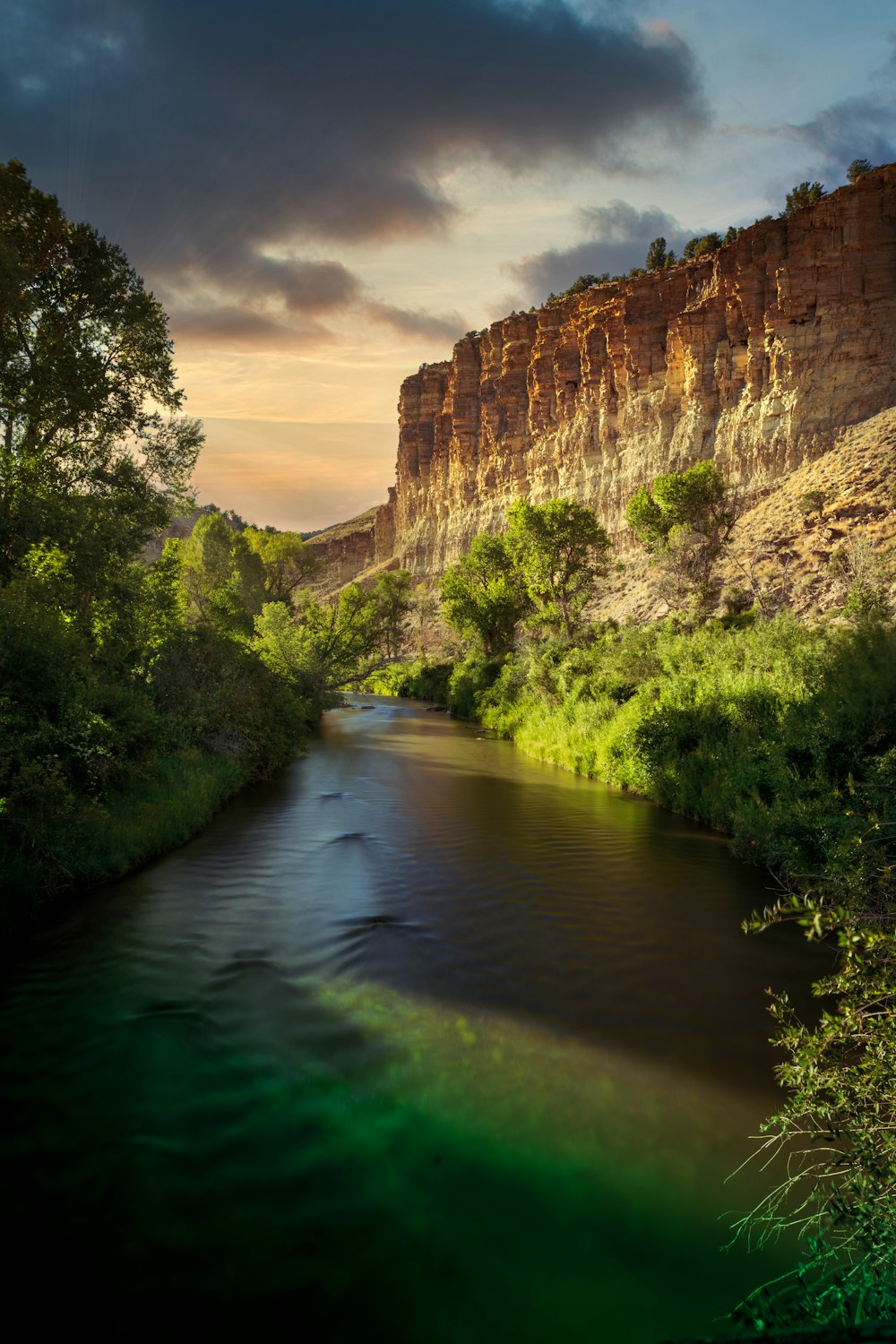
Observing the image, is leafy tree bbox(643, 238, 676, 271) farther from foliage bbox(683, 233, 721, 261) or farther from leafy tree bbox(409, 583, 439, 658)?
leafy tree bbox(409, 583, 439, 658)

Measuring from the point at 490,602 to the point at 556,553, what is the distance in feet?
19.3

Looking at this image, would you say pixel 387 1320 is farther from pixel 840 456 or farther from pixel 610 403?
pixel 610 403

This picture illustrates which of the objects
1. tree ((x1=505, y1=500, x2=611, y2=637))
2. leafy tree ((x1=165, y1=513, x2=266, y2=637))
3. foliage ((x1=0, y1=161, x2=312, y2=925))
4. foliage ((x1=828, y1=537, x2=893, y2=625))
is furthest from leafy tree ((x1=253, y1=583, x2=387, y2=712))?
foliage ((x1=828, y1=537, x2=893, y2=625))

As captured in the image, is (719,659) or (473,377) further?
(473,377)

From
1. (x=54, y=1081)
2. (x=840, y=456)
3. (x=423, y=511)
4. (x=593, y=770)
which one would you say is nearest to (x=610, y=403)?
(x=840, y=456)

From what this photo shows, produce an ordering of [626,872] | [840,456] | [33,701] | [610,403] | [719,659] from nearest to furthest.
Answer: [33,701] < [626,872] < [719,659] < [840,456] < [610,403]

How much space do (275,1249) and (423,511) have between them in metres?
115

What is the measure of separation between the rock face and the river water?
183 ft

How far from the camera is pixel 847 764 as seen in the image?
384 inches

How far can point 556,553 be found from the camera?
4159 centimetres

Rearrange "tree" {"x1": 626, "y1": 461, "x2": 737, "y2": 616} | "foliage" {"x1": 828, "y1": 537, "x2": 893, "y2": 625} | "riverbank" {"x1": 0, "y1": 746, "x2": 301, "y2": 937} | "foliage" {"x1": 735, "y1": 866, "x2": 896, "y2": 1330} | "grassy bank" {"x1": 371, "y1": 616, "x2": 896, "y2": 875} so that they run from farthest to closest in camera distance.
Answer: "tree" {"x1": 626, "y1": 461, "x2": 737, "y2": 616} < "foliage" {"x1": 828, "y1": 537, "x2": 893, "y2": 625} < "grassy bank" {"x1": 371, "y1": 616, "x2": 896, "y2": 875} < "riverbank" {"x1": 0, "y1": 746, "x2": 301, "y2": 937} < "foliage" {"x1": 735, "y1": 866, "x2": 896, "y2": 1330}

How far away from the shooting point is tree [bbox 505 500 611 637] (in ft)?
136

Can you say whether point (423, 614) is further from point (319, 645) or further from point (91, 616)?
point (91, 616)

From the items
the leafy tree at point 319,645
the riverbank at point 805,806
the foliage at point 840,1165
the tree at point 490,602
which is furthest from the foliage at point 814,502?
the foliage at point 840,1165
